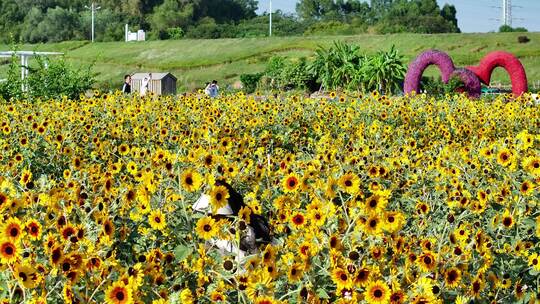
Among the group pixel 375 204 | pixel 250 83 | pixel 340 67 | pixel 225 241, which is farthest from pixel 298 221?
pixel 250 83

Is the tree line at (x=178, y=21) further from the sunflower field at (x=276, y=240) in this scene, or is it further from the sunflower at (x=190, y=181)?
the sunflower at (x=190, y=181)

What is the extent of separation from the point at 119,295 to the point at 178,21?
92.0 meters

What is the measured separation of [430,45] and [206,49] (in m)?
18.1

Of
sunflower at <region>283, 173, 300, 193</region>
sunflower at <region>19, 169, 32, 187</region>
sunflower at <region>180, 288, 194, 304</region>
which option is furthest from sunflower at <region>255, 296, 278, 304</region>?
sunflower at <region>19, 169, 32, 187</region>

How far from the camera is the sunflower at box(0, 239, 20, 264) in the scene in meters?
2.39

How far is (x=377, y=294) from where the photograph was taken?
2.40 metres

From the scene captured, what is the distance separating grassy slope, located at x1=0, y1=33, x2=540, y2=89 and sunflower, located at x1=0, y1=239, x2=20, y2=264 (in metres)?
40.6

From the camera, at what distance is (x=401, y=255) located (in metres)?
3.20

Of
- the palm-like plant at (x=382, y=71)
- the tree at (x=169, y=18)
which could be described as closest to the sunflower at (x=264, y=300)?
the palm-like plant at (x=382, y=71)

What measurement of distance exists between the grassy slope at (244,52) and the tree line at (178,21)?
42.9 feet

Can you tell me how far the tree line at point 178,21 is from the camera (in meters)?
81.1

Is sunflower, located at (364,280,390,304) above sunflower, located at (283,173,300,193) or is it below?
below

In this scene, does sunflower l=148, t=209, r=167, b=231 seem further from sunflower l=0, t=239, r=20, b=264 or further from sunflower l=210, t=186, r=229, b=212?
sunflower l=0, t=239, r=20, b=264

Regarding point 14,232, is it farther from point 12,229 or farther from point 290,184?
point 290,184
